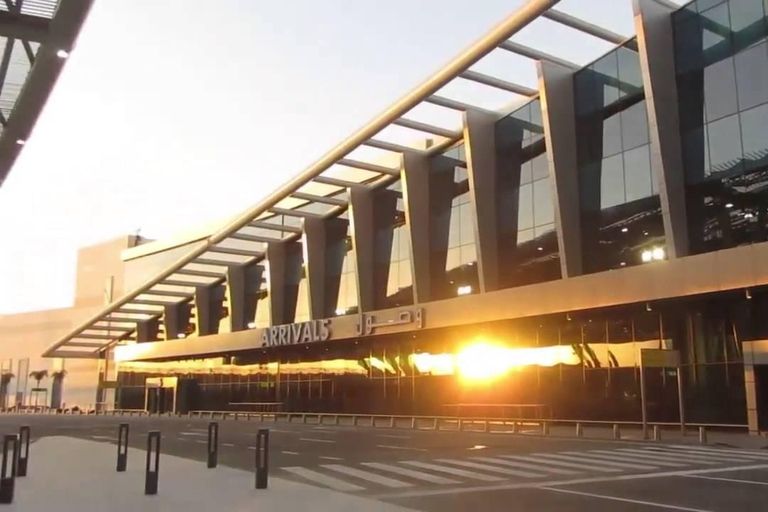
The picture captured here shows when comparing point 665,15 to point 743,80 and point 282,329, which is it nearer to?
point 743,80

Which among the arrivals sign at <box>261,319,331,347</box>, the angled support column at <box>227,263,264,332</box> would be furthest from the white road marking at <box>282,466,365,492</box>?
the angled support column at <box>227,263,264,332</box>

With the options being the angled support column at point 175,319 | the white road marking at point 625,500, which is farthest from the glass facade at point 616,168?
the angled support column at point 175,319

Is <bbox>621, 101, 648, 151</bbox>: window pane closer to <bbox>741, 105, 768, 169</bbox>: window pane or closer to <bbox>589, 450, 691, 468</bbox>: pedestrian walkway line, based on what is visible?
<bbox>741, 105, 768, 169</bbox>: window pane

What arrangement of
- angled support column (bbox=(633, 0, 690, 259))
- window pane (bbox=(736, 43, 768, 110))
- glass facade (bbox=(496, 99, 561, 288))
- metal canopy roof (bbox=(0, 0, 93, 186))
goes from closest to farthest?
1. metal canopy roof (bbox=(0, 0, 93, 186))
2. window pane (bbox=(736, 43, 768, 110))
3. angled support column (bbox=(633, 0, 690, 259))
4. glass facade (bbox=(496, 99, 561, 288))

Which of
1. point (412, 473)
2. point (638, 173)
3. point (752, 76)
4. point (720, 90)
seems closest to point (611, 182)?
point (638, 173)

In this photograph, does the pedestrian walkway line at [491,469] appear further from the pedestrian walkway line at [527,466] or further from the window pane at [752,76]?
the window pane at [752,76]

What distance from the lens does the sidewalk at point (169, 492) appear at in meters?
9.80

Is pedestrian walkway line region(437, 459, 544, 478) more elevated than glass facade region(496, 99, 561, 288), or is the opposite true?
glass facade region(496, 99, 561, 288)

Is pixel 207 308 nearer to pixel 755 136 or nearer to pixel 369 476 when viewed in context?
pixel 755 136

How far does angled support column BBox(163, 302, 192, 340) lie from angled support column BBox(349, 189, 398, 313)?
26.2 metres

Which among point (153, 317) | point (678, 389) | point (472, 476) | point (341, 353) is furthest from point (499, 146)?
point (153, 317)

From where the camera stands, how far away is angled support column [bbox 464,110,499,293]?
1288 inches

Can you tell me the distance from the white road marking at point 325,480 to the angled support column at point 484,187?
18.6m

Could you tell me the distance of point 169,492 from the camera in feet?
36.4
